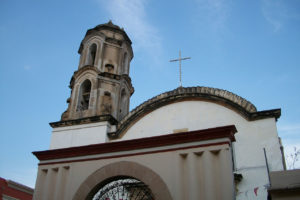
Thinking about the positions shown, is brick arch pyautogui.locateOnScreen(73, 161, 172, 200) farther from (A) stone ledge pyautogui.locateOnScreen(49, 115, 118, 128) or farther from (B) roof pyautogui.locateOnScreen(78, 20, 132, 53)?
(B) roof pyautogui.locateOnScreen(78, 20, 132, 53)

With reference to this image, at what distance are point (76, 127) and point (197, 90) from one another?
476 cm

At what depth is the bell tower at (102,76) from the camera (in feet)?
45.6

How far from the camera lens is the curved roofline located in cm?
1105

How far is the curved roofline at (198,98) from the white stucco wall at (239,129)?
143 millimetres

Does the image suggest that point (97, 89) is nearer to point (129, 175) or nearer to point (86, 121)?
point (86, 121)

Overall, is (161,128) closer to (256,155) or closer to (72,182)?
(256,155)

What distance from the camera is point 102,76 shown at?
47.5 feet

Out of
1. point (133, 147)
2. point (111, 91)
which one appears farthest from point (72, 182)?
point (111, 91)

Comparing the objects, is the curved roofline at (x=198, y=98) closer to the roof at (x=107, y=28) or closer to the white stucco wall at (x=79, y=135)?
the white stucco wall at (x=79, y=135)

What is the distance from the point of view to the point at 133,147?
6.86 metres

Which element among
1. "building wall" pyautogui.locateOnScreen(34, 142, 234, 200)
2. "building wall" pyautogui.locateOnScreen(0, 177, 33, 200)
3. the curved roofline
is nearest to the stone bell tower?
the curved roofline

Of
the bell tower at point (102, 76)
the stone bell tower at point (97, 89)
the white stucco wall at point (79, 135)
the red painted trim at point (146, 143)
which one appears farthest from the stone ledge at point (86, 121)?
the red painted trim at point (146, 143)

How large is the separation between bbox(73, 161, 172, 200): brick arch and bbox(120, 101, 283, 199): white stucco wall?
Answer: 4432mm

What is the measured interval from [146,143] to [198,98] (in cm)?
573
